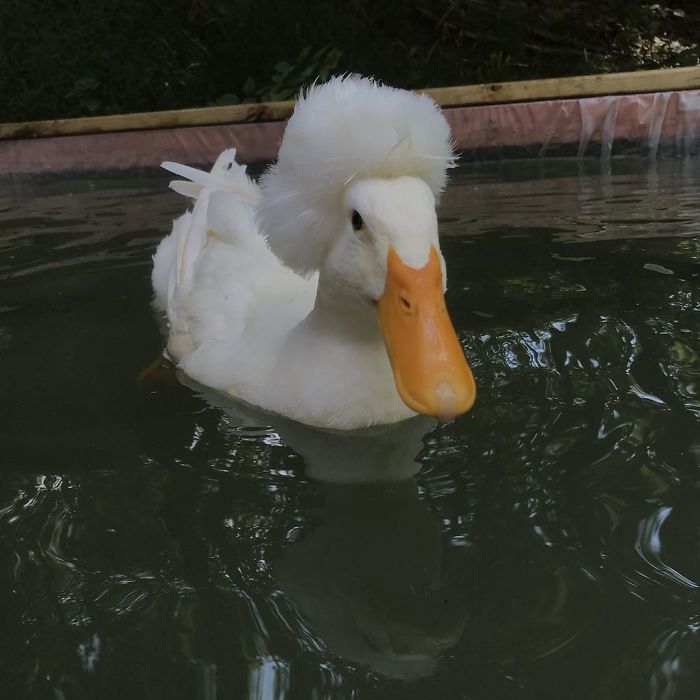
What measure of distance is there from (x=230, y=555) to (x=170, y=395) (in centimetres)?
96

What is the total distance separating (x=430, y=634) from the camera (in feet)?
4.82

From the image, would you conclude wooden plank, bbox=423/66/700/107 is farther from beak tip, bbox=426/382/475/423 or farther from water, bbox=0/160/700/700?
beak tip, bbox=426/382/475/423

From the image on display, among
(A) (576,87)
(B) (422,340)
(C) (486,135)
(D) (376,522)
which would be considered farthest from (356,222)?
(A) (576,87)

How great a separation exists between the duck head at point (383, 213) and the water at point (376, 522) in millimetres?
333

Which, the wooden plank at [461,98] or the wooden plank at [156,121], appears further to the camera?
the wooden plank at [156,121]

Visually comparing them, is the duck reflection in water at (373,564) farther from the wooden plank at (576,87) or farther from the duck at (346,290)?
the wooden plank at (576,87)

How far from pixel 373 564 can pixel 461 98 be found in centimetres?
481

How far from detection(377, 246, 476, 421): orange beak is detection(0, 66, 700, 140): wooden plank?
170 inches

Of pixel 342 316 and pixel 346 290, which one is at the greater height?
pixel 346 290

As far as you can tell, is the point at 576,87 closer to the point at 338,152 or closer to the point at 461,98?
the point at 461,98

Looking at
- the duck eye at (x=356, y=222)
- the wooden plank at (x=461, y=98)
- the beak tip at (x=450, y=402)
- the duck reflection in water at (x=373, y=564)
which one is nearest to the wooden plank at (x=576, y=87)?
the wooden plank at (x=461, y=98)

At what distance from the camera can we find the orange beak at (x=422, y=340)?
1765mm

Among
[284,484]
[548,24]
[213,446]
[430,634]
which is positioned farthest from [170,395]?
[548,24]

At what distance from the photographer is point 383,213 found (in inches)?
73.0
